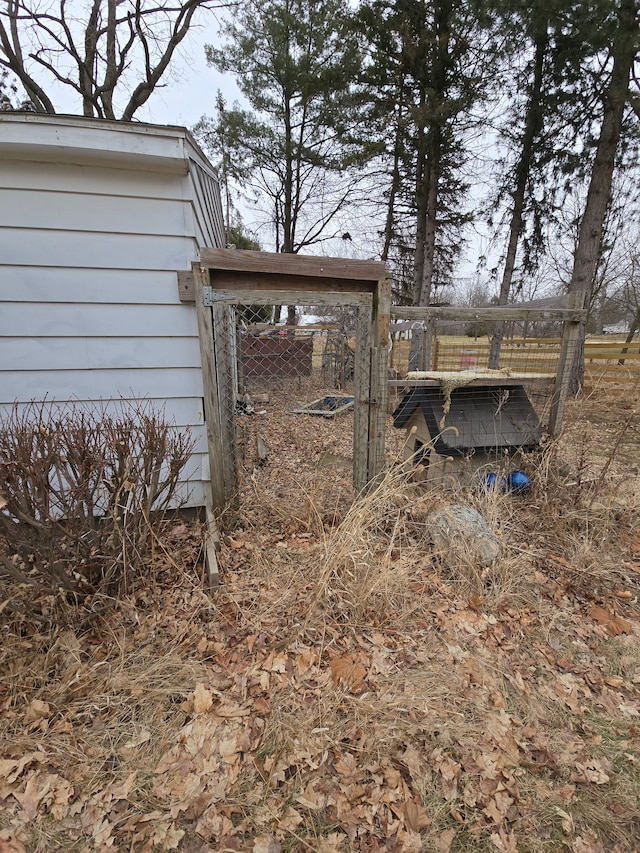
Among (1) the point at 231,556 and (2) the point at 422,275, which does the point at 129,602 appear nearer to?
(1) the point at 231,556

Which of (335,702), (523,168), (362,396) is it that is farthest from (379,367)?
(523,168)

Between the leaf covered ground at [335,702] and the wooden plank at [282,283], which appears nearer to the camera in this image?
the leaf covered ground at [335,702]

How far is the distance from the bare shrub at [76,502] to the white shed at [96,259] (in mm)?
1038

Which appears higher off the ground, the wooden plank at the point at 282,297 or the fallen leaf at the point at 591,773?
the wooden plank at the point at 282,297

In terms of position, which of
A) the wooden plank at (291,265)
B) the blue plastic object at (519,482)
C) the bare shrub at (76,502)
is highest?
the wooden plank at (291,265)

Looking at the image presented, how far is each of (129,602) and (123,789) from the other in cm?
89

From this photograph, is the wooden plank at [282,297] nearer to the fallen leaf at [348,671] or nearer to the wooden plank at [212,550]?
the wooden plank at [212,550]

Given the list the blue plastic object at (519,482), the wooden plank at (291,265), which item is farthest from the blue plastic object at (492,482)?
the wooden plank at (291,265)

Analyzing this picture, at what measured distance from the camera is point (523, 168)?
355 inches

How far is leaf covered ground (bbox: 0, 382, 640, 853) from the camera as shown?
141 centimetres

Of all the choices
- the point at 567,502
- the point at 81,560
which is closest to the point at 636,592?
the point at 567,502

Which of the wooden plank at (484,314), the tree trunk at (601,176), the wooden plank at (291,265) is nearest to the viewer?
the wooden plank at (291,265)

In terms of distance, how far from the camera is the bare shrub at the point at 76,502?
1846 mm

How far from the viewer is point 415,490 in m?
3.65
